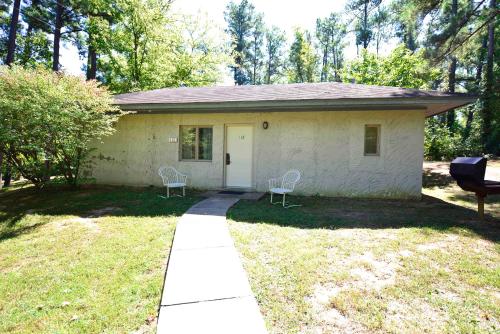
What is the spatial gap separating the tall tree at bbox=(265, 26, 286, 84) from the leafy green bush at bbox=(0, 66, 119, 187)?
95.4 feet

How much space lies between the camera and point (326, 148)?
855 centimetres

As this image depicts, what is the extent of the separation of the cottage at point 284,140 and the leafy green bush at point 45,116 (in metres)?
1.21

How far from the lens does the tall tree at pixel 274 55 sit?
3425 centimetres

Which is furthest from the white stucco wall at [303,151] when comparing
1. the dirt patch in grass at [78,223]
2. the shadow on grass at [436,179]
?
the dirt patch in grass at [78,223]

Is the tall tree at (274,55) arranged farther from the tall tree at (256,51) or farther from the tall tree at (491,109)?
the tall tree at (491,109)

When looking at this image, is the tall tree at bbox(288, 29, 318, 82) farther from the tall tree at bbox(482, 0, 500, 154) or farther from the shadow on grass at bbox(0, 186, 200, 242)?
the shadow on grass at bbox(0, 186, 200, 242)

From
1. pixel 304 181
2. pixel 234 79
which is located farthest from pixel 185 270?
pixel 234 79

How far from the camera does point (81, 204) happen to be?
7648 millimetres

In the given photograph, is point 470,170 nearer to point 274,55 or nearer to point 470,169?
point 470,169

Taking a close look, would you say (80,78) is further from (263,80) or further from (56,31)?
(263,80)

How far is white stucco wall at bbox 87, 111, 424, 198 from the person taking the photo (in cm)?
813

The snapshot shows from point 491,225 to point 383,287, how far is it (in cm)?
410

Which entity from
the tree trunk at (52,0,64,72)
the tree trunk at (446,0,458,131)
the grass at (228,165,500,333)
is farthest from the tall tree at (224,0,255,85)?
the grass at (228,165,500,333)

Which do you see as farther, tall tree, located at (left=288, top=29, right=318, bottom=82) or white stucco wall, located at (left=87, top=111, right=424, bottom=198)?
tall tree, located at (left=288, top=29, right=318, bottom=82)
